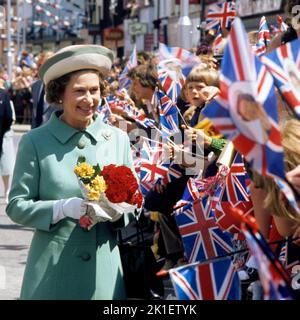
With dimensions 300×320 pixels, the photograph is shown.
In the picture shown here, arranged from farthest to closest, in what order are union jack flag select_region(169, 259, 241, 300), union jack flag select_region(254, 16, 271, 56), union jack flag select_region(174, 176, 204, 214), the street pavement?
1. the street pavement
2. union jack flag select_region(254, 16, 271, 56)
3. union jack flag select_region(174, 176, 204, 214)
4. union jack flag select_region(169, 259, 241, 300)

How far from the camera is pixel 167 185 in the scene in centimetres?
551

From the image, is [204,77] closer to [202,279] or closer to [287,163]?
[202,279]

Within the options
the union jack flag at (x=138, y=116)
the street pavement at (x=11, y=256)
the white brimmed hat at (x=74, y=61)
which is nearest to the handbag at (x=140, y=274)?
the white brimmed hat at (x=74, y=61)

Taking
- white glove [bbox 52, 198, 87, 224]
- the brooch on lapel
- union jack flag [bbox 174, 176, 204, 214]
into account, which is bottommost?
union jack flag [bbox 174, 176, 204, 214]

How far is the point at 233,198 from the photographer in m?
4.61

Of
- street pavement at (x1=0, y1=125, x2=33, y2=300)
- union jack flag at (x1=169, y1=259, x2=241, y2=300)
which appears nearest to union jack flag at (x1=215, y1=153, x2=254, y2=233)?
union jack flag at (x1=169, y1=259, x2=241, y2=300)

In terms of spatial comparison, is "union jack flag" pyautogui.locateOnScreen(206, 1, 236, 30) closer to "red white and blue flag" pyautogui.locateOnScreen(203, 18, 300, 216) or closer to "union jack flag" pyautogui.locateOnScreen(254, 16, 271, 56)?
"union jack flag" pyautogui.locateOnScreen(254, 16, 271, 56)

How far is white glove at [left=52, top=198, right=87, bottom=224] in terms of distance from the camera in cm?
389

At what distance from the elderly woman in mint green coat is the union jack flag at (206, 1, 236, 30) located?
6.50m

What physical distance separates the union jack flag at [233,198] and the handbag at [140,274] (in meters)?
0.44

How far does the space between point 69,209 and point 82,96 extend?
0.48 meters

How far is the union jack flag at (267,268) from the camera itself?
2.50 m

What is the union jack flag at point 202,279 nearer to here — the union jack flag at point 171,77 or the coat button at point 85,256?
the coat button at point 85,256
